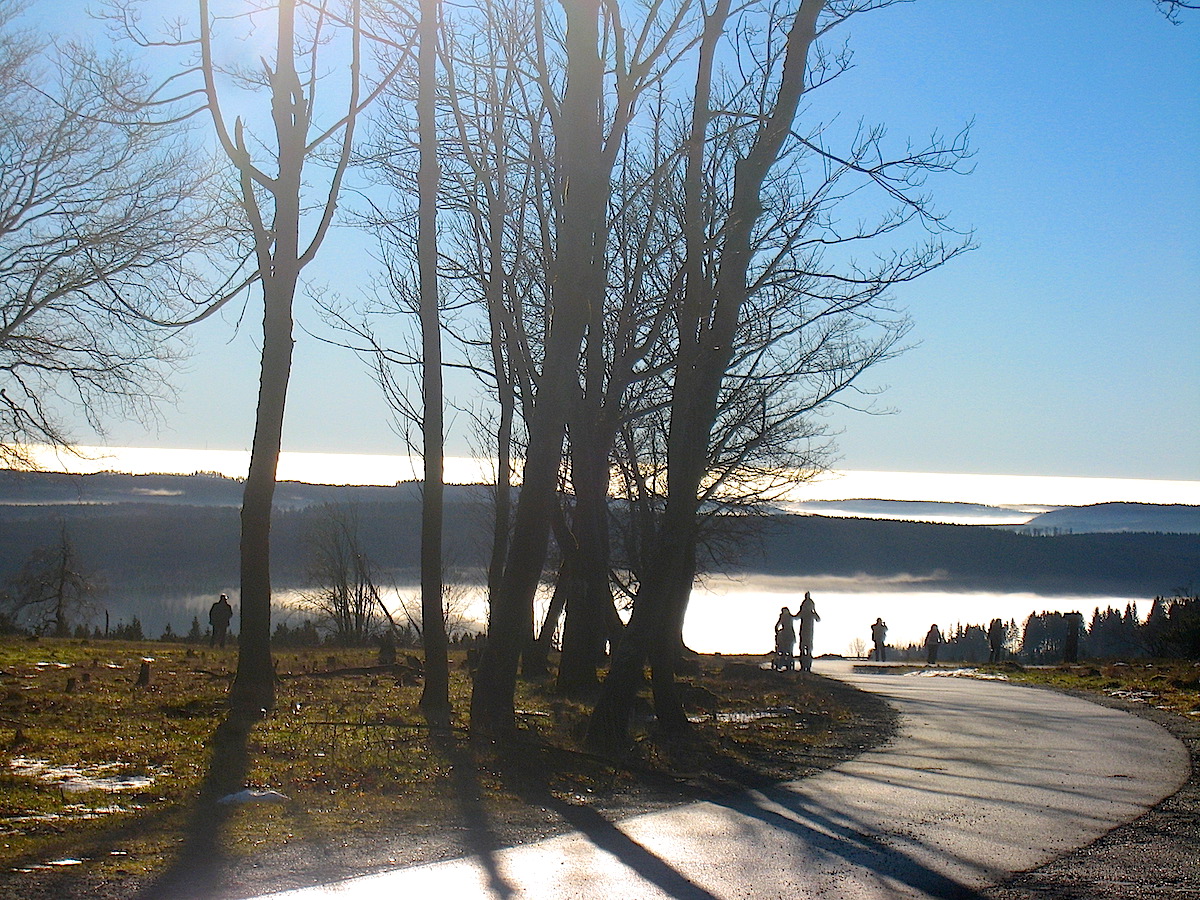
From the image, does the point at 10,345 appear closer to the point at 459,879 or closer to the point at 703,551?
the point at 459,879

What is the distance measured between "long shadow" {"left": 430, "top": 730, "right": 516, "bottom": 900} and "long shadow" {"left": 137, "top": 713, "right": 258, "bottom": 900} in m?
1.34

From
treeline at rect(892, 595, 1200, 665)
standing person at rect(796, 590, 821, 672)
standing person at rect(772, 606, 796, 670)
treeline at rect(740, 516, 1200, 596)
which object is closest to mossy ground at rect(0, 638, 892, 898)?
standing person at rect(772, 606, 796, 670)

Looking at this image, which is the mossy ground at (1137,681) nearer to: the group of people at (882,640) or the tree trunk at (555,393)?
the tree trunk at (555,393)

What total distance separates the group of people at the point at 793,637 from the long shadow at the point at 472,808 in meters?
17.9

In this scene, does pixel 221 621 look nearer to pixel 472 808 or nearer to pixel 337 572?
pixel 472 808

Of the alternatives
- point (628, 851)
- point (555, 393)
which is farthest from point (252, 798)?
point (555, 393)

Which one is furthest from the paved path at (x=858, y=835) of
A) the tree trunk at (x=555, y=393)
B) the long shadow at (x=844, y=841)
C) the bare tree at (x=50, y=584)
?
the bare tree at (x=50, y=584)

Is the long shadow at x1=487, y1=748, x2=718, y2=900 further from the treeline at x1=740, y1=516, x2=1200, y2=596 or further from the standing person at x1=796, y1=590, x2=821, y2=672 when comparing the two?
the treeline at x1=740, y1=516, x2=1200, y2=596

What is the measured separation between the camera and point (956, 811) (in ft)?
26.9

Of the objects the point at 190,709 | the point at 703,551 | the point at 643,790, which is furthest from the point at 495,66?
the point at 703,551

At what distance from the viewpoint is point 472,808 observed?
7855mm

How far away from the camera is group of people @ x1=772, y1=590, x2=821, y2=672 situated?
27812 mm

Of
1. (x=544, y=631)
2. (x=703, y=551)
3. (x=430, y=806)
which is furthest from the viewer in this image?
(x=703, y=551)

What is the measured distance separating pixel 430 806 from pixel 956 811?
3.64 metres
